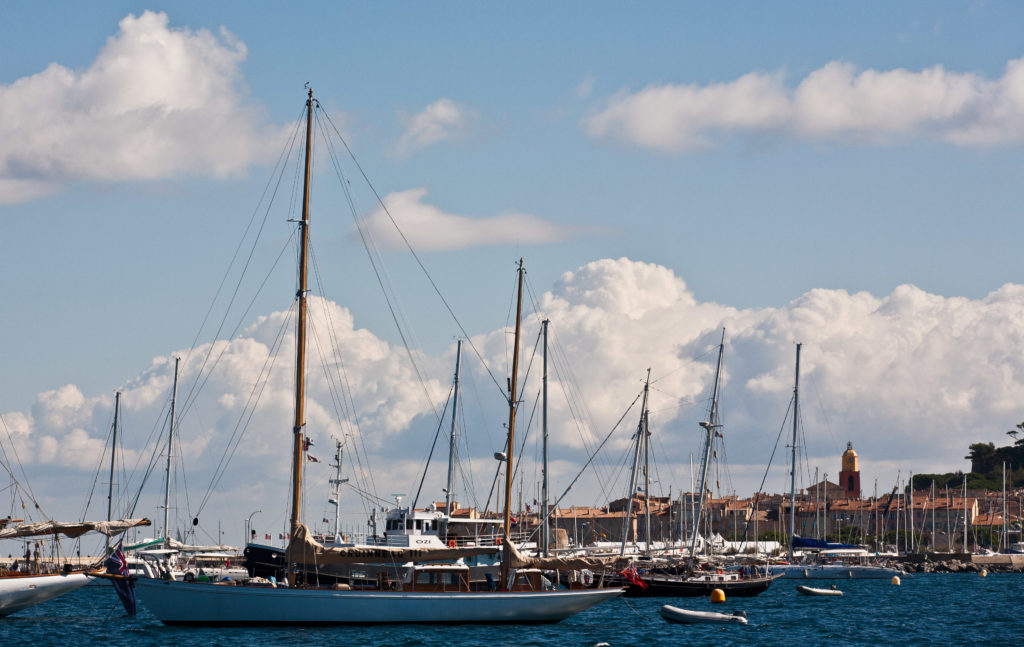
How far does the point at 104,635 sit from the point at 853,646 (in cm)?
2828

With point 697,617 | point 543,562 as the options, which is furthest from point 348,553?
point 697,617

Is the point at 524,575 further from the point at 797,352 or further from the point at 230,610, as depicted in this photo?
the point at 797,352

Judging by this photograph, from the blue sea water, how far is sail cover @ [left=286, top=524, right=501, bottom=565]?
3.16 m

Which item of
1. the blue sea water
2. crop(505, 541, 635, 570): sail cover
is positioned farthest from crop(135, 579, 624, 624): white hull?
crop(505, 541, 635, 570): sail cover

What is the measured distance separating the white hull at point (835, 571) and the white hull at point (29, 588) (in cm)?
7581

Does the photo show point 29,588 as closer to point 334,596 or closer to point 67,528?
point 67,528

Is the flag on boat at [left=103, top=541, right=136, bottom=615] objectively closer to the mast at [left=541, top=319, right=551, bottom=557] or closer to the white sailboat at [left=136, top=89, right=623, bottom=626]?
the white sailboat at [left=136, top=89, right=623, bottom=626]

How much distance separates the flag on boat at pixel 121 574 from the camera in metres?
50.8

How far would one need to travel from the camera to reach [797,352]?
108m

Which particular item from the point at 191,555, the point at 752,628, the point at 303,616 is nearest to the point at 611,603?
the point at 752,628

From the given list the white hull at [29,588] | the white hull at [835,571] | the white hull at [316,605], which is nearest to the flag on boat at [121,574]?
the white hull at [316,605]

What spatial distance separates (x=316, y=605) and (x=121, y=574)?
8.48m

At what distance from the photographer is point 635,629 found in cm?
5575

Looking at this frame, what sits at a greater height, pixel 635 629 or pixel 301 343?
pixel 301 343
